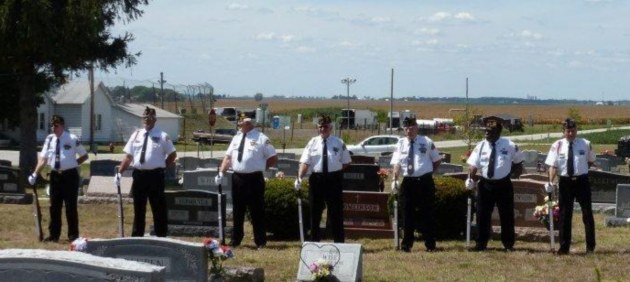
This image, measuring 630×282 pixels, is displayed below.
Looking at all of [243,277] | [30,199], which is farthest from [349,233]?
[30,199]

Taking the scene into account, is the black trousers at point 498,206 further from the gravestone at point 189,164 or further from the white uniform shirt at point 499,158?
the gravestone at point 189,164

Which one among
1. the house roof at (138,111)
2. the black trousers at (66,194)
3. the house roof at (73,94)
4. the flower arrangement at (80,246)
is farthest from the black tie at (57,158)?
the house roof at (73,94)

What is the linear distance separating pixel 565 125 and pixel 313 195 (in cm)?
331

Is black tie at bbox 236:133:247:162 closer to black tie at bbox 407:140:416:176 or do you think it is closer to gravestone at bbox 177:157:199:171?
black tie at bbox 407:140:416:176

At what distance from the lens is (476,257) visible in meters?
14.3

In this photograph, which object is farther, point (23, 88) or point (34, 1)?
point (23, 88)

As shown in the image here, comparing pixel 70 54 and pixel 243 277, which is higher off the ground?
pixel 70 54

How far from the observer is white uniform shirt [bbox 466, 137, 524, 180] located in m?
14.6

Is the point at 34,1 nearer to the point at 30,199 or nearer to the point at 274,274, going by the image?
the point at 30,199

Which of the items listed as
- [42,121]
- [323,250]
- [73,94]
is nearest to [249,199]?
[323,250]

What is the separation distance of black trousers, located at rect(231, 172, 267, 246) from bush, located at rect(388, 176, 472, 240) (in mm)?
2249

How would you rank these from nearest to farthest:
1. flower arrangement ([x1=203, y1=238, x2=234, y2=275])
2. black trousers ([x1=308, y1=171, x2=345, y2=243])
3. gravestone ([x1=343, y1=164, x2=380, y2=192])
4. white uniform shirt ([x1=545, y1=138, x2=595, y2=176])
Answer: flower arrangement ([x1=203, y1=238, x2=234, y2=275]), white uniform shirt ([x1=545, y1=138, x2=595, y2=176]), black trousers ([x1=308, y1=171, x2=345, y2=243]), gravestone ([x1=343, y1=164, x2=380, y2=192])

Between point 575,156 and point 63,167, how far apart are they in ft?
22.6

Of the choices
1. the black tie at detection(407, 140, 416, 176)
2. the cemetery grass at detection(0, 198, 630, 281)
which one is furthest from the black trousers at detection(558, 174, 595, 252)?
the black tie at detection(407, 140, 416, 176)
